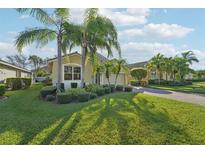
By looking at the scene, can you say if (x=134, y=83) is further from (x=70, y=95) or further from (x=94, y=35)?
(x=70, y=95)

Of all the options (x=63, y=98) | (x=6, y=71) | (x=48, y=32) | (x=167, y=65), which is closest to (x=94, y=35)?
(x=48, y=32)

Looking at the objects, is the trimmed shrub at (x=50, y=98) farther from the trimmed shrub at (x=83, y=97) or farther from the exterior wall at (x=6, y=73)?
the exterior wall at (x=6, y=73)

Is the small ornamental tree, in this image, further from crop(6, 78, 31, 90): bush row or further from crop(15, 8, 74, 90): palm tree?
crop(15, 8, 74, 90): palm tree

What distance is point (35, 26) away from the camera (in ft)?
54.3

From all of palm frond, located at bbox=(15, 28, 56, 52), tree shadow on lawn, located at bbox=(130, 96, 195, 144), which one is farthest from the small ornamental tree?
tree shadow on lawn, located at bbox=(130, 96, 195, 144)

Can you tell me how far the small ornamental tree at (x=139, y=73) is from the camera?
1377 inches

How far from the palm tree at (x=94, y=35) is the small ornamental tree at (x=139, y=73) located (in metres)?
16.6

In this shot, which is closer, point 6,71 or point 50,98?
point 50,98

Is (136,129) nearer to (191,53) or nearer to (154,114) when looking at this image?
(154,114)

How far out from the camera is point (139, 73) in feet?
115

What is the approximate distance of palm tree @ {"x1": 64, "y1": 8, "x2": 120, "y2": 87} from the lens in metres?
16.6

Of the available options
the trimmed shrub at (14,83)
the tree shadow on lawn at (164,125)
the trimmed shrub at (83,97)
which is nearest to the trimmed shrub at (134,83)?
the trimmed shrub at (14,83)

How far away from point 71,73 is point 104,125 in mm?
16469
